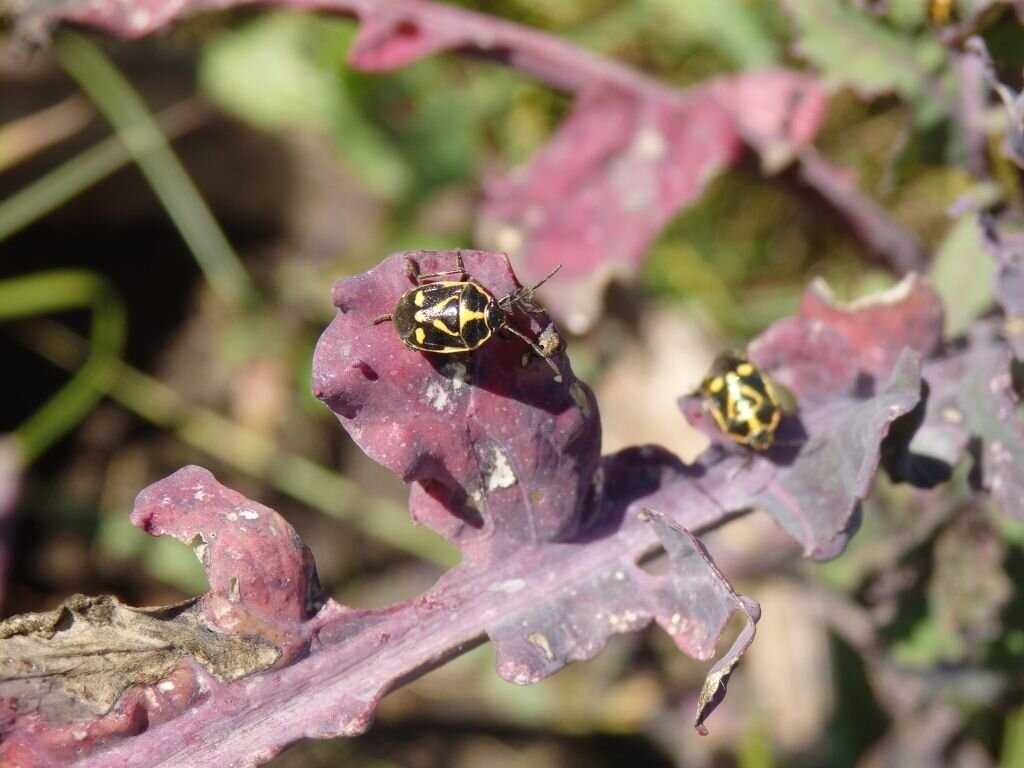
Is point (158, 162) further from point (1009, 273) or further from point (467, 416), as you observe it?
point (1009, 273)

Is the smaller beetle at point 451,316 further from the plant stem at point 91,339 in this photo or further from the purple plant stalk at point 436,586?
the plant stem at point 91,339

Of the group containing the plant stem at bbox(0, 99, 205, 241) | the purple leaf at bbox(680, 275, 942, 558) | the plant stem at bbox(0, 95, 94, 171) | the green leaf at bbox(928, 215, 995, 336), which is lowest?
the green leaf at bbox(928, 215, 995, 336)

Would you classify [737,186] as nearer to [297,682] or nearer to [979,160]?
[979,160]

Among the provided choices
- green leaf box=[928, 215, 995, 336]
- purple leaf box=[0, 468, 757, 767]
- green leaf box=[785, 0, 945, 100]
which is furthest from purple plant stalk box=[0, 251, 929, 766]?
green leaf box=[785, 0, 945, 100]

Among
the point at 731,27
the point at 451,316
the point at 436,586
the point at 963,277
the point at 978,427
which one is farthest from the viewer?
the point at 731,27

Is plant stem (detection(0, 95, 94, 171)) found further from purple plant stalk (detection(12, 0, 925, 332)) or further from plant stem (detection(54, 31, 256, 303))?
purple plant stalk (detection(12, 0, 925, 332))

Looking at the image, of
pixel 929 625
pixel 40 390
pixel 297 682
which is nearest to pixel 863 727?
pixel 929 625

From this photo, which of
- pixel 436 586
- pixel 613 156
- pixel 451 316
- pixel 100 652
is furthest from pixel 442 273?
pixel 613 156
